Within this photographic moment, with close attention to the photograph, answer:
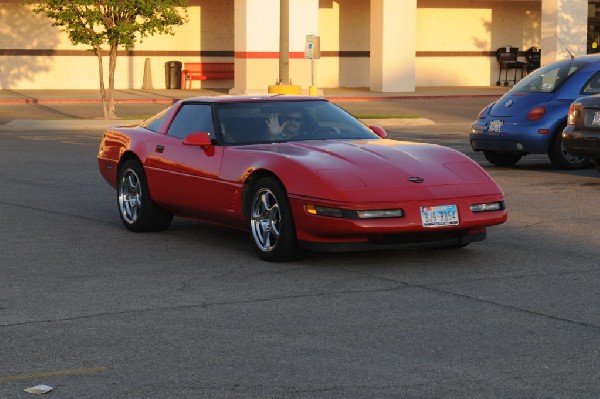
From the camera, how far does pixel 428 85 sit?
165 feet

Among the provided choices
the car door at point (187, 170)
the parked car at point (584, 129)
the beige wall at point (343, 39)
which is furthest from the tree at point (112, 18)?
the car door at point (187, 170)

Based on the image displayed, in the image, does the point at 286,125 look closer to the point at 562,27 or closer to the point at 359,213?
the point at 359,213

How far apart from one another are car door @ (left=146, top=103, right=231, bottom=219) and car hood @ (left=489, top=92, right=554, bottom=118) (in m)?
6.74

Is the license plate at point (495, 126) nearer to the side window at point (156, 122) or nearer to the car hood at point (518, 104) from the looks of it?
the car hood at point (518, 104)

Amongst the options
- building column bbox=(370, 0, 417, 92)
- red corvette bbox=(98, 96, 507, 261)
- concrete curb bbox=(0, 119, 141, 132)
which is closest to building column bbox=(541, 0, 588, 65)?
building column bbox=(370, 0, 417, 92)

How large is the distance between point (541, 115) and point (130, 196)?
7.11 m

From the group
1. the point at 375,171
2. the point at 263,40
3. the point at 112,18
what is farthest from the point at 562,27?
the point at 375,171

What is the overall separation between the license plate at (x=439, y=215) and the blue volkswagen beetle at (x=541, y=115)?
23.8 ft

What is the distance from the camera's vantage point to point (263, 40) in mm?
41688

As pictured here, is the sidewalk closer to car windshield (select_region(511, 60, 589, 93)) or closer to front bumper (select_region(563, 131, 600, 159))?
car windshield (select_region(511, 60, 589, 93))

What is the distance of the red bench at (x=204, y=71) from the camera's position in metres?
46.0

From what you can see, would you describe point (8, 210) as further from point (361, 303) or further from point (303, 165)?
point (361, 303)

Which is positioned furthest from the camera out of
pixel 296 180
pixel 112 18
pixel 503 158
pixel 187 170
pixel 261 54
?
pixel 261 54

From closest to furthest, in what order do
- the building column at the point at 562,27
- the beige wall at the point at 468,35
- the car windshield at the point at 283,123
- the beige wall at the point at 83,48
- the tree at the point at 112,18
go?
the car windshield at the point at 283,123 < the tree at the point at 112,18 < the beige wall at the point at 83,48 < the building column at the point at 562,27 < the beige wall at the point at 468,35
